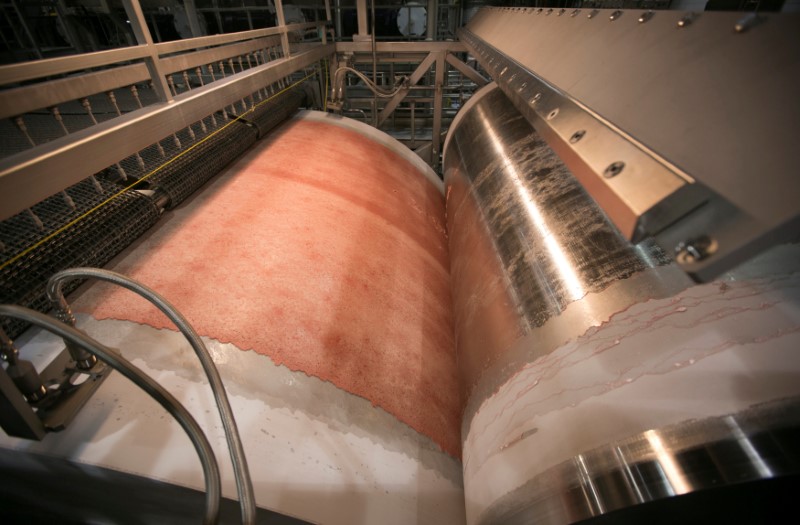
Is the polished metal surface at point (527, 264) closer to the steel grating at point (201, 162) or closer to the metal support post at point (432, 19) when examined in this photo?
the steel grating at point (201, 162)

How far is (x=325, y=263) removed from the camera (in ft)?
4.03

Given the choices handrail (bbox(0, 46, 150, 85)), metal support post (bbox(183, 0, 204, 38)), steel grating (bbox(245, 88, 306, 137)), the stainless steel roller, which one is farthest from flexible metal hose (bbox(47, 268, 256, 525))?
metal support post (bbox(183, 0, 204, 38))

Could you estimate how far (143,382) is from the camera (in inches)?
25.2

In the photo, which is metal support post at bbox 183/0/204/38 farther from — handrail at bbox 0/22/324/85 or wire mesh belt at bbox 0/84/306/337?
handrail at bbox 0/22/324/85

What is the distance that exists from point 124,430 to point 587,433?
2.86 feet

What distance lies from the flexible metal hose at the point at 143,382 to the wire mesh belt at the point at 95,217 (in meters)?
0.32

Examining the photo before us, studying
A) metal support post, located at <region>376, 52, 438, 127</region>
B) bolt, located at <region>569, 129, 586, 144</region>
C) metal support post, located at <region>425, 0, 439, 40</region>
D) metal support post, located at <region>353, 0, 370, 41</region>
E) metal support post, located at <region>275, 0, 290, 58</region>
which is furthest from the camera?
metal support post, located at <region>425, 0, 439, 40</region>

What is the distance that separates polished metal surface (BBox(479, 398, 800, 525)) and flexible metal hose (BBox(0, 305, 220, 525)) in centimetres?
54

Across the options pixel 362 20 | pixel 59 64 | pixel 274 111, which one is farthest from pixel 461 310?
pixel 362 20

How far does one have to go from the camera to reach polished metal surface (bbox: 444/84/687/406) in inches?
28.9

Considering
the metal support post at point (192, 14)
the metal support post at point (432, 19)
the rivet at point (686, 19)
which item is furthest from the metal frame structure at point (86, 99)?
the metal support post at point (192, 14)

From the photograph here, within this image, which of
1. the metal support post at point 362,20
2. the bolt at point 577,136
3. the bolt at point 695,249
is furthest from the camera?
the metal support post at point 362,20

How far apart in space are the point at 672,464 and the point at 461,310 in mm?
821

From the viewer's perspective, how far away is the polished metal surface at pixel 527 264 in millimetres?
735
